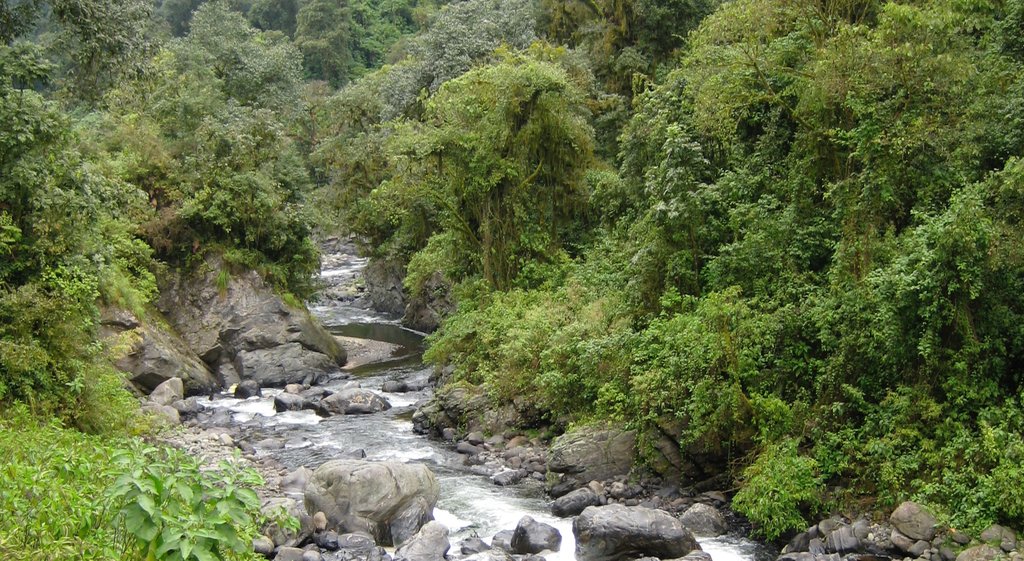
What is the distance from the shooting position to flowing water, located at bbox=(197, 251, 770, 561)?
14.3 meters

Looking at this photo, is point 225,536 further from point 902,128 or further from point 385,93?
point 385,93

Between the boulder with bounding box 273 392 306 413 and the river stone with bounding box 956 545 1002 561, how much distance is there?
642 inches

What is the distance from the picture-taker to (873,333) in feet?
44.6

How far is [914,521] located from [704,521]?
10.3 ft

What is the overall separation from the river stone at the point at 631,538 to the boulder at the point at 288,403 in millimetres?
11677

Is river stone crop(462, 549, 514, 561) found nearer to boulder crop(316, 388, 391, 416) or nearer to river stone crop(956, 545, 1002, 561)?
river stone crop(956, 545, 1002, 561)

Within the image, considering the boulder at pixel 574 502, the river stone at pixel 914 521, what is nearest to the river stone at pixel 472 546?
the boulder at pixel 574 502

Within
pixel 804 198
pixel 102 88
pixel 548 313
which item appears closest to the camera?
pixel 102 88

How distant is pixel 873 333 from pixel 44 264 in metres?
13.5

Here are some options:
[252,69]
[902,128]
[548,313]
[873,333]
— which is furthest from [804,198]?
[252,69]

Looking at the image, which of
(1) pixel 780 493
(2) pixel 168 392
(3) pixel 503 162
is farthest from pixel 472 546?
(3) pixel 503 162

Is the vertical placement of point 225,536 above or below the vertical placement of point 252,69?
below

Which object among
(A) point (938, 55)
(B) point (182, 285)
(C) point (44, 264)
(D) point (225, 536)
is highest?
(A) point (938, 55)

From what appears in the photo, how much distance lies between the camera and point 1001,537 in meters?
11.0
